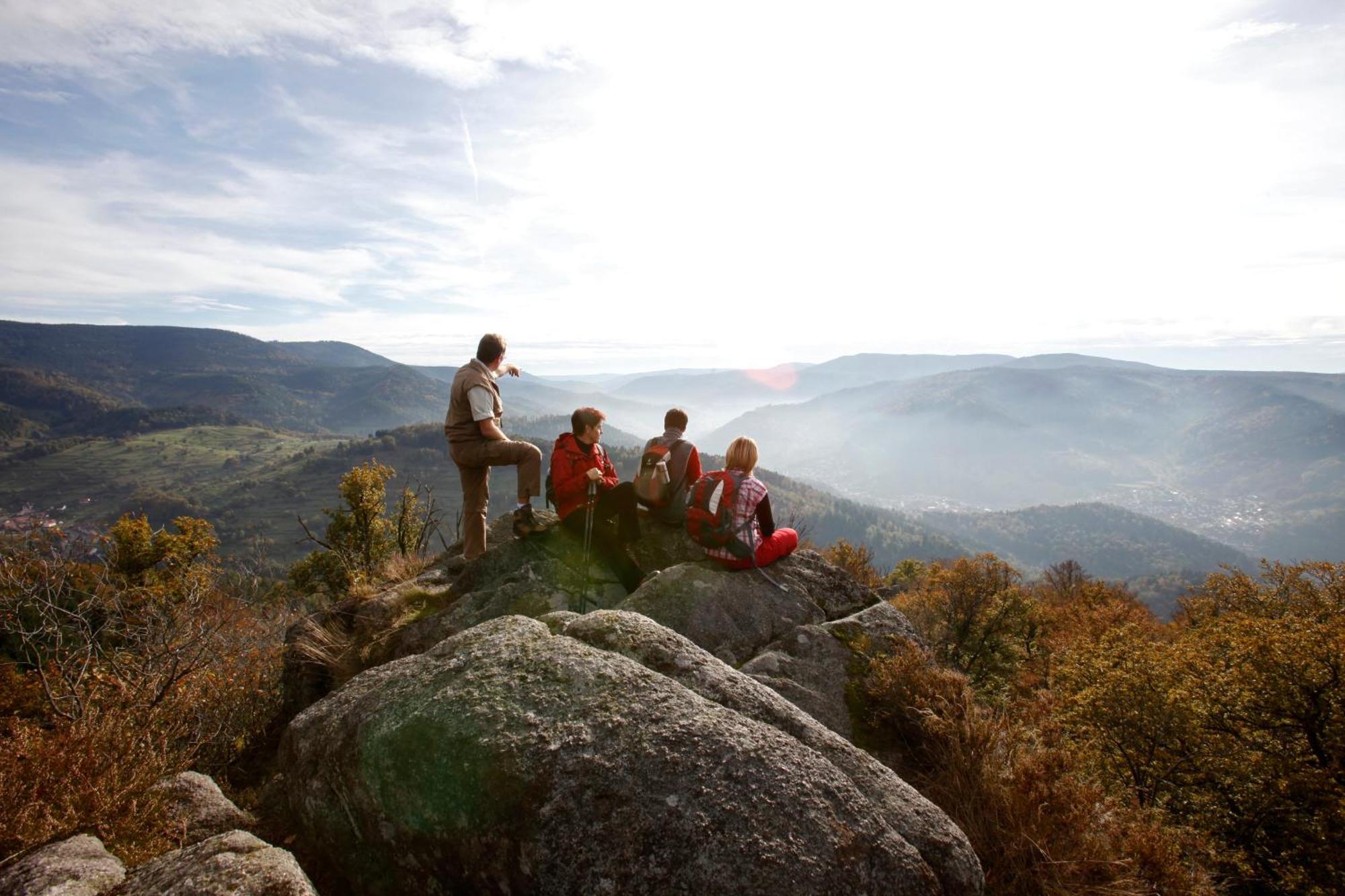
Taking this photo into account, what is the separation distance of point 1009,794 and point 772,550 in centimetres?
404

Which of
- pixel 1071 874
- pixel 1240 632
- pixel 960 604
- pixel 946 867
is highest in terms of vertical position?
pixel 946 867

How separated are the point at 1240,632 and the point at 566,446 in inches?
536

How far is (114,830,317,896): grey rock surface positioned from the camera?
285 centimetres

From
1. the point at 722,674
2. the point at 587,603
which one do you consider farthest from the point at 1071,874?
the point at 587,603

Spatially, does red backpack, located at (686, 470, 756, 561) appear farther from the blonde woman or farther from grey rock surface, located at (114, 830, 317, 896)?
grey rock surface, located at (114, 830, 317, 896)

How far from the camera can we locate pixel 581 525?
8859 mm

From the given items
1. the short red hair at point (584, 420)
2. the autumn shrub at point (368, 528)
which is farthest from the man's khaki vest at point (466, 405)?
the autumn shrub at point (368, 528)

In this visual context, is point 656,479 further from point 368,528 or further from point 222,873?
point 368,528

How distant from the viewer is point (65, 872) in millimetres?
2990

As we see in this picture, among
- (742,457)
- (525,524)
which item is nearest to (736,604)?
(742,457)

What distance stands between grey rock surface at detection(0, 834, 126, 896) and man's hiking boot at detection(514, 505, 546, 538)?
6.05m

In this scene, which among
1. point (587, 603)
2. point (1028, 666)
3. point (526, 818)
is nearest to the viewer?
point (526, 818)

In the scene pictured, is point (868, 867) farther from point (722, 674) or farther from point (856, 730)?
point (856, 730)

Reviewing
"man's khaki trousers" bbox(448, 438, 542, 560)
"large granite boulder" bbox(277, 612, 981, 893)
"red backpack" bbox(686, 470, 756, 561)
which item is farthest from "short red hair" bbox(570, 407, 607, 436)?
"large granite boulder" bbox(277, 612, 981, 893)
